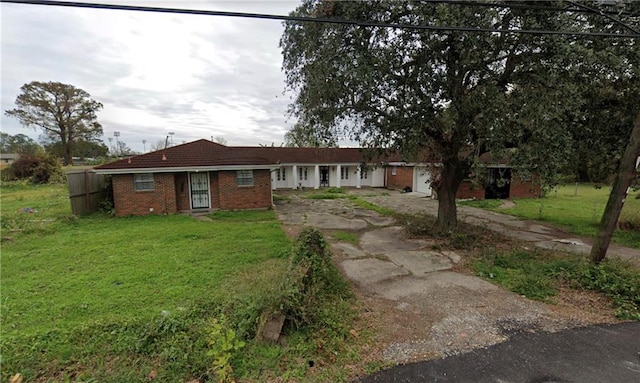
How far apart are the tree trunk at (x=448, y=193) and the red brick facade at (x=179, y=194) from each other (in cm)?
794

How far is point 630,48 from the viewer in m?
5.59

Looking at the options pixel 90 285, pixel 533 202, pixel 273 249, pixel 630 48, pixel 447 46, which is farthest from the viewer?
pixel 533 202

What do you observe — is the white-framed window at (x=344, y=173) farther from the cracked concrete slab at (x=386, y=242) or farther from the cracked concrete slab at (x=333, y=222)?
the cracked concrete slab at (x=386, y=242)

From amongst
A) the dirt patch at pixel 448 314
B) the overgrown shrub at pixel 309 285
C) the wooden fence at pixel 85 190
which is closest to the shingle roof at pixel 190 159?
the wooden fence at pixel 85 190

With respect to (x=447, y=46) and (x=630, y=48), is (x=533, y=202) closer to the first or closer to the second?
(x=630, y=48)

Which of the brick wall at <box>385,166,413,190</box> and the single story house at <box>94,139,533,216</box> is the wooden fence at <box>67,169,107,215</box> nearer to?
the single story house at <box>94,139,533,216</box>

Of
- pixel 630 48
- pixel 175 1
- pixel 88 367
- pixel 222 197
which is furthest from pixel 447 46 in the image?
pixel 222 197

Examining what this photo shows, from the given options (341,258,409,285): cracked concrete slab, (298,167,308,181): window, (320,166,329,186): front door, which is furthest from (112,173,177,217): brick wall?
(320,166,329,186): front door

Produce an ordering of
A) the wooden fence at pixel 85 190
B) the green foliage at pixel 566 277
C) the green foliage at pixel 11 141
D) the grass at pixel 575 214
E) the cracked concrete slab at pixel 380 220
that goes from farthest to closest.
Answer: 1. the green foliage at pixel 11 141
2. the wooden fence at pixel 85 190
3. the cracked concrete slab at pixel 380 220
4. the grass at pixel 575 214
5. the green foliage at pixel 566 277

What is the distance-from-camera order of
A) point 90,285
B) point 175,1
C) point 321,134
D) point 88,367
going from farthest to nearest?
point 321,134
point 90,285
point 175,1
point 88,367

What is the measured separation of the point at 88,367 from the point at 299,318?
2321 millimetres

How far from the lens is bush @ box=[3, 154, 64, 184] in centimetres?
2531

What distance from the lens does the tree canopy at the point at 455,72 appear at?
5453 mm

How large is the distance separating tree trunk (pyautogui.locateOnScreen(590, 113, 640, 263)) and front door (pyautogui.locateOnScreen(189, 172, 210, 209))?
13338 millimetres
